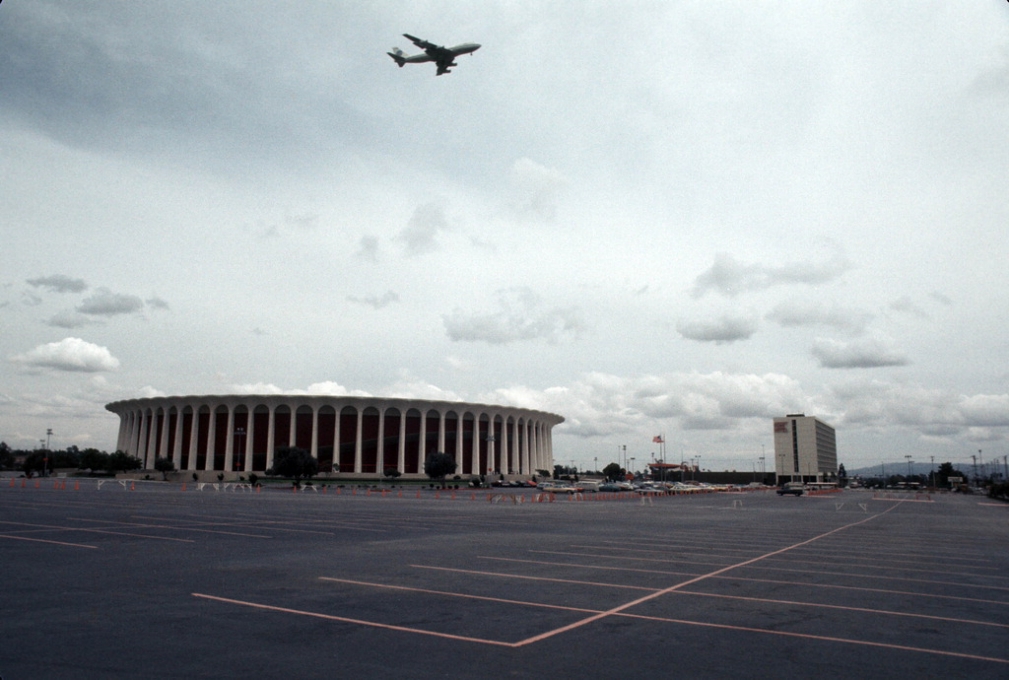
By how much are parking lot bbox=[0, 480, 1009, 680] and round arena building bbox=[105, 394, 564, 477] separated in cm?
10283

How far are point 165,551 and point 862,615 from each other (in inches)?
568

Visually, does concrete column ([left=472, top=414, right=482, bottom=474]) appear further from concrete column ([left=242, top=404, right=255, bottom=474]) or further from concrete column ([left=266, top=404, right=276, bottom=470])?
concrete column ([left=242, top=404, right=255, bottom=474])

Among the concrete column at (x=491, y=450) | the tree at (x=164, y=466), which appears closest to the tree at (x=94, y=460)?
the tree at (x=164, y=466)

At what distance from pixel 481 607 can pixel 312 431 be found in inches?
4617

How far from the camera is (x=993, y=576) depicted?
51.8ft

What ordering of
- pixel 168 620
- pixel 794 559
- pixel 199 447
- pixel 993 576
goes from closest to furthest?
pixel 168 620
pixel 993 576
pixel 794 559
pixel 199 447

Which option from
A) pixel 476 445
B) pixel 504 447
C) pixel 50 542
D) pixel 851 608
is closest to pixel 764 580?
pixel 851 608

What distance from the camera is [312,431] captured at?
123 m

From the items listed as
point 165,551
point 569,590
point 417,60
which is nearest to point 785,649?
point 569,590

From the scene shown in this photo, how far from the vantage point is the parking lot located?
306 inches

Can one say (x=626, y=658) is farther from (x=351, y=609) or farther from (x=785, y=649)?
(x=351, y=609)

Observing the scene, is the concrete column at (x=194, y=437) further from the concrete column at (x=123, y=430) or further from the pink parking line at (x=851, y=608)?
the pink parking line at (x=851, y=608)

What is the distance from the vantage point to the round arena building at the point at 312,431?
4845 inches

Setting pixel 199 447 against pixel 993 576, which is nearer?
pixel 993 576
